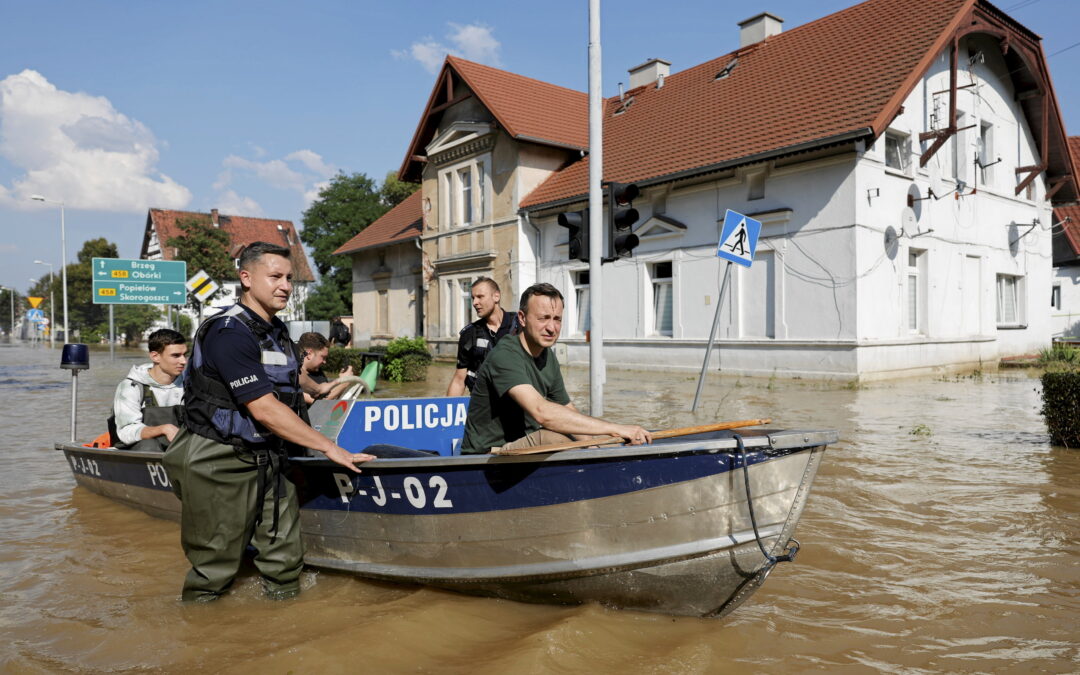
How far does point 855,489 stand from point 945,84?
14.7m

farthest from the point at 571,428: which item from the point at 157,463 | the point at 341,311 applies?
the point at 341,311

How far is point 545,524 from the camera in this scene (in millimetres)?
3711

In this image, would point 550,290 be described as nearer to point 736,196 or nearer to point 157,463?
point 157,463

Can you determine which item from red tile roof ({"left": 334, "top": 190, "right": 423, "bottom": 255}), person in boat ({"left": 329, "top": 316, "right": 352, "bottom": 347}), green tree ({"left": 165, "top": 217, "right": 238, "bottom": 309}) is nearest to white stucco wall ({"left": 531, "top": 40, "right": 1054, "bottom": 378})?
red tile roof ({"left": 334, "top": 190, "right": 423, "bottom": 255})

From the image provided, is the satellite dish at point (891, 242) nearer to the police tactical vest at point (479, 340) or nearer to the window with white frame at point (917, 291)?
the window with white frame at point (917, 291)

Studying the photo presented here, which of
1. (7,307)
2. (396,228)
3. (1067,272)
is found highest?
(7,307)

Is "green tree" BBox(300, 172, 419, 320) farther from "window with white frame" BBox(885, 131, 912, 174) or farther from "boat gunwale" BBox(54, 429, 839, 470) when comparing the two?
"boat gunwale" BBox(54, 429, 839, 470)

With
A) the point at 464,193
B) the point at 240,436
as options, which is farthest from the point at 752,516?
the point at 464,193

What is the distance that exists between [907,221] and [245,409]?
1585 cm

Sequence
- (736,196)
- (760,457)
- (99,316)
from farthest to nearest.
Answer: (99,316)
(736,196)
(760,457)

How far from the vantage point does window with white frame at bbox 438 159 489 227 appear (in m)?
24.1

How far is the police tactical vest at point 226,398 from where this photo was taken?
375cm

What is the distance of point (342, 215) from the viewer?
5003cm

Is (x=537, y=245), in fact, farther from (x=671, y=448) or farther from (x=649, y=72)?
(x=671, y=448)
